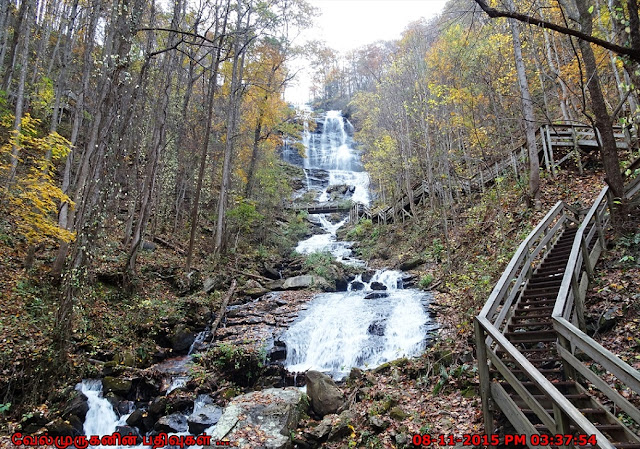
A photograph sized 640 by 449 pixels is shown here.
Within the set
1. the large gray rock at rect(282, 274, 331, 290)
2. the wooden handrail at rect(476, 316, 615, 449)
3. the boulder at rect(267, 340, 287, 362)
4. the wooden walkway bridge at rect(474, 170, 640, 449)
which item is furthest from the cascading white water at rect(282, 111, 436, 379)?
the wooden handrail at rect(476, 316, 615, 449)

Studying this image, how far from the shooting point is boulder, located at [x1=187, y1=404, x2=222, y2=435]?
6.29m

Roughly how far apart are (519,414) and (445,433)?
1718 mm

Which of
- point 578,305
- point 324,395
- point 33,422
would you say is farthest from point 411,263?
point 33,422

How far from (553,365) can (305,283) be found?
11.1m

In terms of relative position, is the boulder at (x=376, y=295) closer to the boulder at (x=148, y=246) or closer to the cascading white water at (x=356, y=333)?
the cascading white water at (x=356, y=333)

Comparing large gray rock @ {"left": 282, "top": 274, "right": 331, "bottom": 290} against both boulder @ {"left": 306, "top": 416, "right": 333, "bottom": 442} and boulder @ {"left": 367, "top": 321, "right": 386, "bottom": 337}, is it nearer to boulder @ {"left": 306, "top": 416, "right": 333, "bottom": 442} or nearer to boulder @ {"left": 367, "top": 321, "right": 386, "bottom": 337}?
boulder @ {"left": 367, "top": 321, "right": 386, "bottom": 337}

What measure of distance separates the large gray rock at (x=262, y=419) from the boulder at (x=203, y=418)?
0.41 m

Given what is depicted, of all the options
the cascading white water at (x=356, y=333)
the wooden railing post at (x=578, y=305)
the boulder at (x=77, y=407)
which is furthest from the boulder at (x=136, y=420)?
the wooden railing post at (x=578, y=305)

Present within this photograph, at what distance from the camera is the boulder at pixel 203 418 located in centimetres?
629

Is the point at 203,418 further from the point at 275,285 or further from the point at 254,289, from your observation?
the point at 275,285

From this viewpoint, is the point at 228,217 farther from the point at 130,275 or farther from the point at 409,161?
the point at 409,161

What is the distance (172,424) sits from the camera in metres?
6.48

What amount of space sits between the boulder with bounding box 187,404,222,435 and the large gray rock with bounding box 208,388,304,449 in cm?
41

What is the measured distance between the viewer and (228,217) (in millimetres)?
16984
